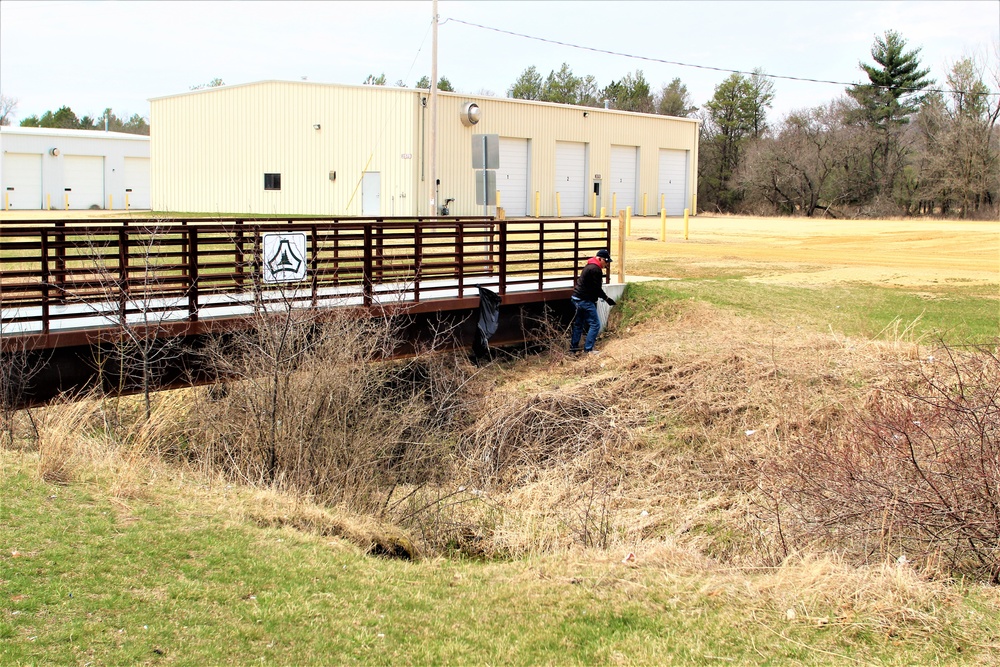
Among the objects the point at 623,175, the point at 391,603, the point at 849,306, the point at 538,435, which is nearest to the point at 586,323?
the point at 538,435

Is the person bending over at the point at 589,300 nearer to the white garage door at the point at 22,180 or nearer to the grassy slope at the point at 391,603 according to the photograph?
the grassy slope at the point at 391,603

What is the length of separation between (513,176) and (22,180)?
28656mm

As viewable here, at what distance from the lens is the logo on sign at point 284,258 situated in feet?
41.4

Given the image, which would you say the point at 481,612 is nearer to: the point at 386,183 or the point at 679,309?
the point at 679,309

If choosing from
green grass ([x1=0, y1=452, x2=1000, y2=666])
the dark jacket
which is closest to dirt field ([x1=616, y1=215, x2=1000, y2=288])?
the dark jacket

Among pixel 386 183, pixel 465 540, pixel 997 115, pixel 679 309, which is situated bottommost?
pixel 465 540

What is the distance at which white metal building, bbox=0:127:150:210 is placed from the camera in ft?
167

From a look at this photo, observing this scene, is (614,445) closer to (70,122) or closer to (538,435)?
(538,435)

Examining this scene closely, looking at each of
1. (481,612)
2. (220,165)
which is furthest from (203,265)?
(220,165)

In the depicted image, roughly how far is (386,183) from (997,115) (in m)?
33.8

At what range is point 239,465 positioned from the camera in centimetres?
1072

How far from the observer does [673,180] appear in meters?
48.0

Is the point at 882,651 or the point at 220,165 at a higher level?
the point at 220,165

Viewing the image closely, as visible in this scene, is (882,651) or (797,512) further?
(797,512)
